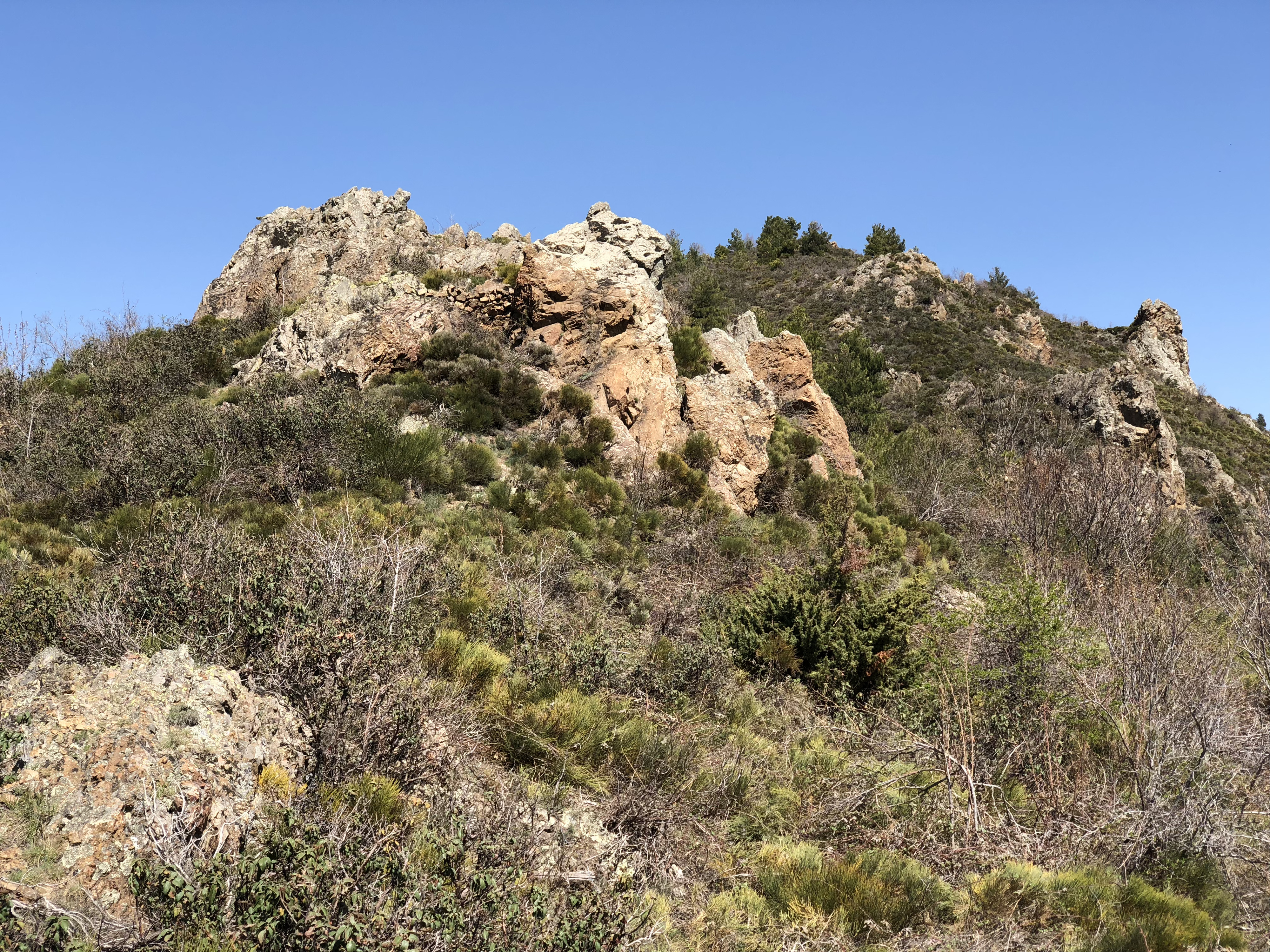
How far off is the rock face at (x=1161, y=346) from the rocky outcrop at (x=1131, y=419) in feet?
55.4

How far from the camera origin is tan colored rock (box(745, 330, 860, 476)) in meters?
16.2

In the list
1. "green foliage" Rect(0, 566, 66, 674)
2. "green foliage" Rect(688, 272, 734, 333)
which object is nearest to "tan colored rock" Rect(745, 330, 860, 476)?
"green foliage" Rect(688, 272, 734, 333)

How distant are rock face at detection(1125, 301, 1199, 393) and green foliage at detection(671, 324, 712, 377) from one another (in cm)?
3408

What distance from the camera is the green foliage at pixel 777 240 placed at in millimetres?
48125

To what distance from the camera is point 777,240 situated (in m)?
48.9

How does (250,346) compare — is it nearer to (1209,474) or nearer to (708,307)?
(708,307)

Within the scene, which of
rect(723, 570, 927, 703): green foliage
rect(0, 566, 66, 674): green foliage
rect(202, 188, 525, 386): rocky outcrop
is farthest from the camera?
rect(202, 188, 525, 386): rocky outcrop

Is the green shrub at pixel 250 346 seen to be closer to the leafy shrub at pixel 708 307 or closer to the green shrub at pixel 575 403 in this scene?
the green shrub at pixel 575 403

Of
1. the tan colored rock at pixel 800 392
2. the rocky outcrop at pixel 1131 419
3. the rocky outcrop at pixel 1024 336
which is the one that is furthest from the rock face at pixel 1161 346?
the tan colored rock at pixel 800 392

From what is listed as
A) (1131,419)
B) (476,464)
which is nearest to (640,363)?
(476,464)

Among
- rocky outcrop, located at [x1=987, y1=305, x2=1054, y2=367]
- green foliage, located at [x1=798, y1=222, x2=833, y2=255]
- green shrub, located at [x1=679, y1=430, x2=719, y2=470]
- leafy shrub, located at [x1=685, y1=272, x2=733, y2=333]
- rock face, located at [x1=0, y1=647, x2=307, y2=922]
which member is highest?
green foliage, located at [x1=798, y1=222, x2=833, y2=255]

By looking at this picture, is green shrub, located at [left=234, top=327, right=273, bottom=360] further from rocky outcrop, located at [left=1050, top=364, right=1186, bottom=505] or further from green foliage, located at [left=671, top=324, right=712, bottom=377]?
rocky outcrop, located at [left=1050, top=364, right=1186, bottom=505]

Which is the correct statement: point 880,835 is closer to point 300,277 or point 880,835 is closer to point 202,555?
point 202,555

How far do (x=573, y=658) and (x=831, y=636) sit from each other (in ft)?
10.1
